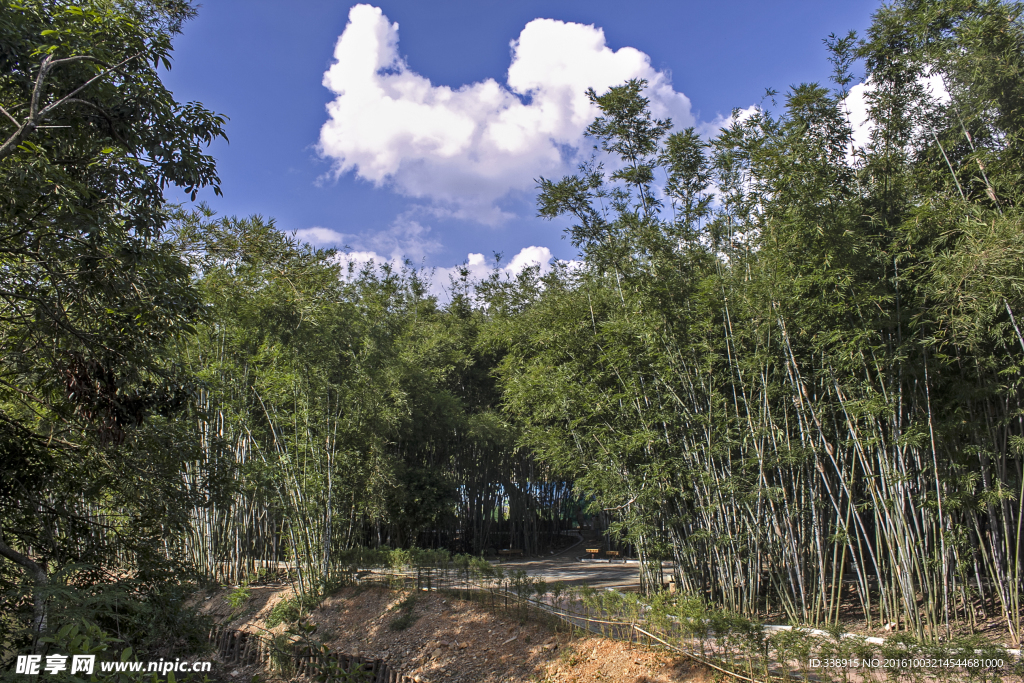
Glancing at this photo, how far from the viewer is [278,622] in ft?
20.0

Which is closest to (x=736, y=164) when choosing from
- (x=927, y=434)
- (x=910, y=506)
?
(x=927, y=434)

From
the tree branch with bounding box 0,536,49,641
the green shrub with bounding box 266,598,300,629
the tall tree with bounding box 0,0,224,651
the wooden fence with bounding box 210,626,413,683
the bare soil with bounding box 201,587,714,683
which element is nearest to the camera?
the tree branch with bounding box 0,536,49,641

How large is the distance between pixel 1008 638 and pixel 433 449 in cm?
942

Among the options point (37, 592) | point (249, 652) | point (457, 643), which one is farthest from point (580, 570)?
point (37, 592)

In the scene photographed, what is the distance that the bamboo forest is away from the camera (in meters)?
2.79

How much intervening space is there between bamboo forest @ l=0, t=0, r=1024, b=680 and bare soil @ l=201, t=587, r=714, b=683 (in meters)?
0.59

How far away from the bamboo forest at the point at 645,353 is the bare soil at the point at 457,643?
23.1 inches

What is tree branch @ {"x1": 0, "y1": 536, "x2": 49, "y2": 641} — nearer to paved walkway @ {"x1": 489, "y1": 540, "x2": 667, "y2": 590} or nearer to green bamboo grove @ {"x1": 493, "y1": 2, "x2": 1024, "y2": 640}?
green bamboo grove @ {"x1": 493, "y1": 2, "x2": 1024, "y2": 640}

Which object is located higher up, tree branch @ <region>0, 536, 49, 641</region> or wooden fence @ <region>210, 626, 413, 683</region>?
tree branch @ <region>0, 536, 49, 641</region>

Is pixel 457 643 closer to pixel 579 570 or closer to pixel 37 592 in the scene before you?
pixel 37 592

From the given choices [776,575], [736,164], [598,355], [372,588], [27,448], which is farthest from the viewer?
[372,588]

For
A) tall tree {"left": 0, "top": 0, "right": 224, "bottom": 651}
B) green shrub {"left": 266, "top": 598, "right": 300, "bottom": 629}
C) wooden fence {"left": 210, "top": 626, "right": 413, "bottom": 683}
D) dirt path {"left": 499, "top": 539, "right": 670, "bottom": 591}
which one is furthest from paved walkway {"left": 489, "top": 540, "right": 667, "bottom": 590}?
tall tree {"left": 0, "top": 0, "right": 224, "bottom": 651}

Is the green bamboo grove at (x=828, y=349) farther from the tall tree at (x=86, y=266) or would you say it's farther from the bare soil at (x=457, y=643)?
the tall tree at (x=86, y=266)

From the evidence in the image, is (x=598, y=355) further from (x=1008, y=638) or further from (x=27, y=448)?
(x=27, y=448)
